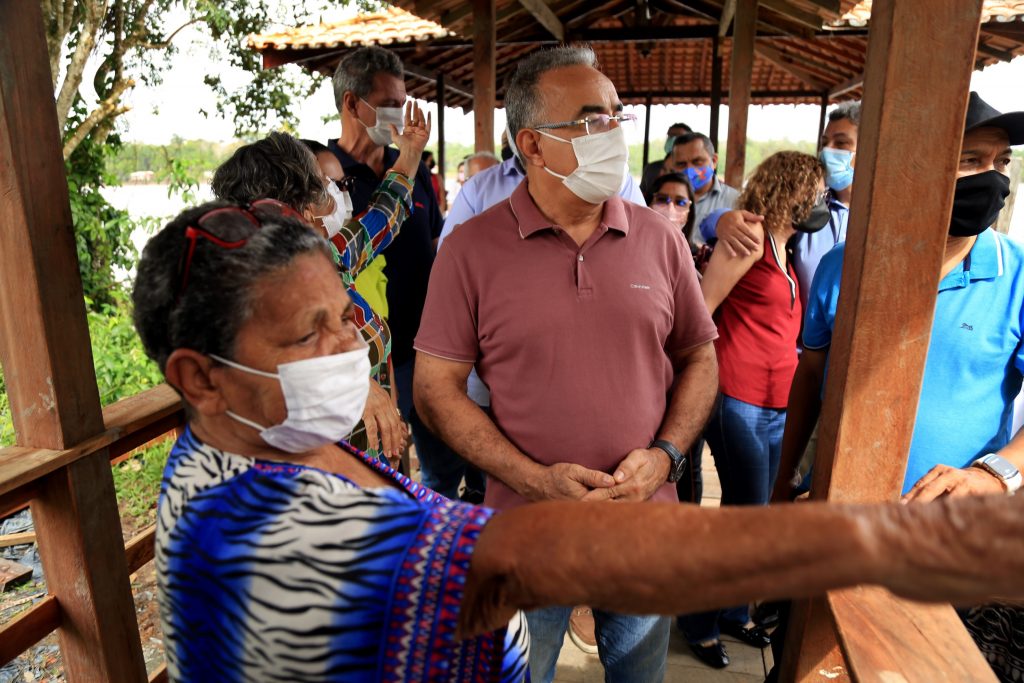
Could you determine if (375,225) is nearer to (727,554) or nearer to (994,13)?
(727,554)

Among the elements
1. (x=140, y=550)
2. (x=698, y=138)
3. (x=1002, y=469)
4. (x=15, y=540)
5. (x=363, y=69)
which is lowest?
(x=15, y=540)

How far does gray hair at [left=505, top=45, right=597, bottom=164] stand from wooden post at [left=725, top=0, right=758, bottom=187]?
4101 mm

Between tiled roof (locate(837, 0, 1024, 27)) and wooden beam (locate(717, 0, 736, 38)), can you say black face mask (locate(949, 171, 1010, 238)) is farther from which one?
wooden beam (locate(717, 0, 736, 38))

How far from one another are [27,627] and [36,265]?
0.87 metres

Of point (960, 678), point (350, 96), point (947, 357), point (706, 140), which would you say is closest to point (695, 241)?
point (706, 140)

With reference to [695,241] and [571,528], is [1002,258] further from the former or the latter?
[695,241]

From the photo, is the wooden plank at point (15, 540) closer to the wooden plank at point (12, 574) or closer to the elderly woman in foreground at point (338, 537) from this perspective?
the wooden plank at point (12, 574)

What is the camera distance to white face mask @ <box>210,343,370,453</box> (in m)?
0.97

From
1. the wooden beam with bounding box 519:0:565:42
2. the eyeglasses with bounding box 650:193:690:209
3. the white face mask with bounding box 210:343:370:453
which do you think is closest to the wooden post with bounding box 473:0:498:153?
the wooden beam with bounding box 519:0:565:42

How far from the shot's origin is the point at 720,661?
2.71 meters

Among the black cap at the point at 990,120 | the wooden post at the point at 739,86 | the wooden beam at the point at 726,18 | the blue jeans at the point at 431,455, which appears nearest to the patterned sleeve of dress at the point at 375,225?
the blue jeans at the point at 431,455

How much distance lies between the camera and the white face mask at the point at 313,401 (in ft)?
3.19

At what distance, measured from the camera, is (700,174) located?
4.35 metres

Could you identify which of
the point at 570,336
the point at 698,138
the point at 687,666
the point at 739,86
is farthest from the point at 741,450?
the point at 739,86
